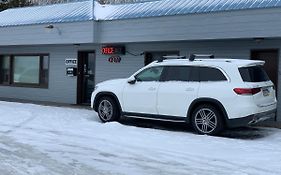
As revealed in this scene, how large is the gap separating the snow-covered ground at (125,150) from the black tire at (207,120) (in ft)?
1.06

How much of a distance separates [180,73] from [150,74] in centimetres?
93

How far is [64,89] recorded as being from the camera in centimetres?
1909

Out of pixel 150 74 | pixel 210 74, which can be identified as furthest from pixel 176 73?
pixel 210 74

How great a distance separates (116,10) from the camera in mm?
→ 17281

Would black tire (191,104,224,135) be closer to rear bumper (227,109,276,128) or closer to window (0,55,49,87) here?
rear bumper (227,109,276,128)

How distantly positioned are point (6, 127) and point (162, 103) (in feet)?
12.9

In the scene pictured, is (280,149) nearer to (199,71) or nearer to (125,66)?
(199,71)

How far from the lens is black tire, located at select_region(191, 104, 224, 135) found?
11.2 metres

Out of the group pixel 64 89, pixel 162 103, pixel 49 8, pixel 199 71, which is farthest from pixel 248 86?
pixel 49 8

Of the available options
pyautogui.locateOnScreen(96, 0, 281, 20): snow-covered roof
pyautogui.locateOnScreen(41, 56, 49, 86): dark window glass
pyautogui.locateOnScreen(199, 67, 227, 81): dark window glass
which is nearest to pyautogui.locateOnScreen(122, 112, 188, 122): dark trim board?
pyautogui.locateOnScreen(199, 67, 227, 81): dark window glass

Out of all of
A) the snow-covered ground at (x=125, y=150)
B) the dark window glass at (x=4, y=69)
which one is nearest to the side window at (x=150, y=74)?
the snow-covered ground at (x=125, y=150)

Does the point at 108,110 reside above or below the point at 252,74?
below

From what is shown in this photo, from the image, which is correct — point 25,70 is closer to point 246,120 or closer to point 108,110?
point 108,110

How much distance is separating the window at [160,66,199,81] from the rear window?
1.17 meters
